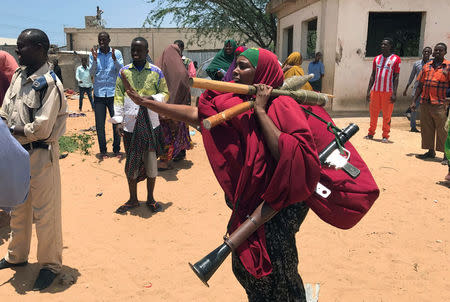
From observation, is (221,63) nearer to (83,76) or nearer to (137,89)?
(137,89)

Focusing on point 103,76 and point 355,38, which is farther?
point 355,38

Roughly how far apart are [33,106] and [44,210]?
0.83 meters

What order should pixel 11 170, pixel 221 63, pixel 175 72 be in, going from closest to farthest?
pixel 11 170 < pixel 221 63 < pixel 175 72

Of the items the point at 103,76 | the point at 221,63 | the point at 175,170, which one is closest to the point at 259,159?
the point at 221,63

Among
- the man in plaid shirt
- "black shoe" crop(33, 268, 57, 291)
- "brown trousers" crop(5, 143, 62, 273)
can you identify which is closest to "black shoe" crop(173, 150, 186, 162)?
"brown trousers" crop(5, 143, 62, 273)

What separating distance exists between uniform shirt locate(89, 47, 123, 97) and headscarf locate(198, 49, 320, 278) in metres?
5.30

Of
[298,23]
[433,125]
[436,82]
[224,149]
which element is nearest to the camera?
[224,149]

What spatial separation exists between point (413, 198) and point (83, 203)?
4.36 metres

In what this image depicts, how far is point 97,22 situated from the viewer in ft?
97.4

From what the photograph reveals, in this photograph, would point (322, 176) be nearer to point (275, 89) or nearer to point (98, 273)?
point (275, 89)

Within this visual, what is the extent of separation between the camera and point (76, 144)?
25.5 ft

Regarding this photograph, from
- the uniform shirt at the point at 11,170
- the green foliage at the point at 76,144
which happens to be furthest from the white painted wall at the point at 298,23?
the uniform shirt at the point at 11,170

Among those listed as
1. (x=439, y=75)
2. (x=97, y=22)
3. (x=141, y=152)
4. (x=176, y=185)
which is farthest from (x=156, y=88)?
(x=97, y=22)

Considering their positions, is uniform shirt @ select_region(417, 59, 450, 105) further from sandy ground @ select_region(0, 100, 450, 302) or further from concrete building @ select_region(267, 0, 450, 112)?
concrete building @ select_region(267, 0, 450, 112)
